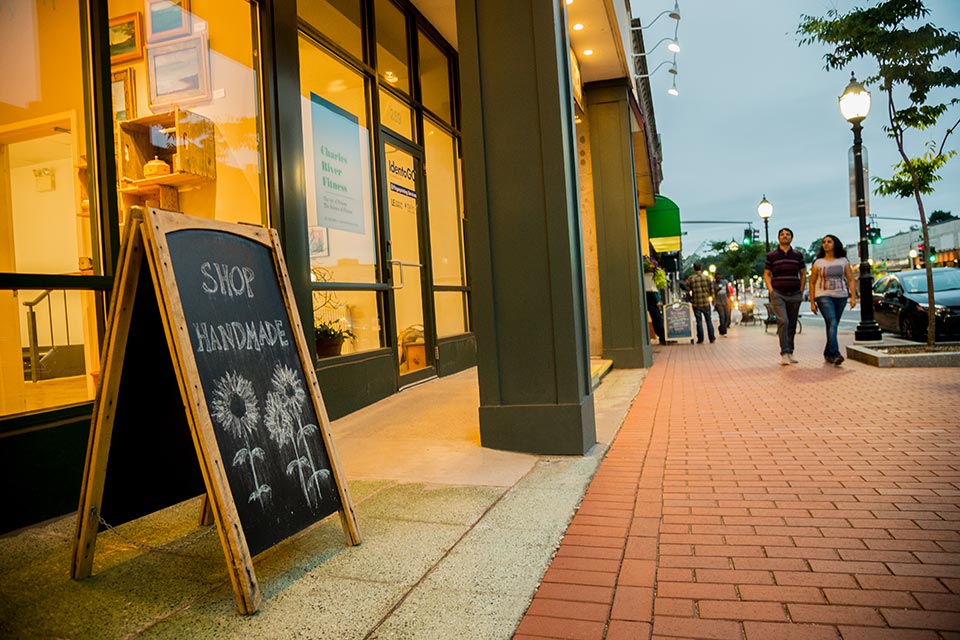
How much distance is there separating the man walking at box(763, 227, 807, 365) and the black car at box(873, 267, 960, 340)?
3.79m

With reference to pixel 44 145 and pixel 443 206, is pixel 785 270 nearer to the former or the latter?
pixel 443 206

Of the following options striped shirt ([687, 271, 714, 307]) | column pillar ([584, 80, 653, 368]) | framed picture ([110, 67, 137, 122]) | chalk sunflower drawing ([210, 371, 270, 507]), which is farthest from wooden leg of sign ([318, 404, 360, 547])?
striped shirt ([687, 271, 714, 307])

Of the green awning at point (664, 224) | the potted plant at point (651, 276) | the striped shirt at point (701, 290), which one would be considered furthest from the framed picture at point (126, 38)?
the green awning at point (664, 224)

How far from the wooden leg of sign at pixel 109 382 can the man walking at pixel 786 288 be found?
8579 millimetres

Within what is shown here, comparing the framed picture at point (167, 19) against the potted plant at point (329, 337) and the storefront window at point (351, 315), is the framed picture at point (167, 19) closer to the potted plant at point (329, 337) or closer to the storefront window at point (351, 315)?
the storefront window at point (351, 315)

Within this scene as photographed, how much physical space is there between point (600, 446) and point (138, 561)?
10.1ft

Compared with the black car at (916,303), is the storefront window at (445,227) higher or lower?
higher

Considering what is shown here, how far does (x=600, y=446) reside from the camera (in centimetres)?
473

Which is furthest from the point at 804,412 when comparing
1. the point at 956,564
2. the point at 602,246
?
the point at 602,246

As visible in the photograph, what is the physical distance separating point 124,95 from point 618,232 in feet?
23.5

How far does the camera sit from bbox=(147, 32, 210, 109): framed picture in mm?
5372

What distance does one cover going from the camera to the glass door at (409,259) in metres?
8.01

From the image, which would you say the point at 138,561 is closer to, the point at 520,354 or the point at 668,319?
the point at 520,354

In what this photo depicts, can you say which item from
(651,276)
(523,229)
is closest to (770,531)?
(523,229)
